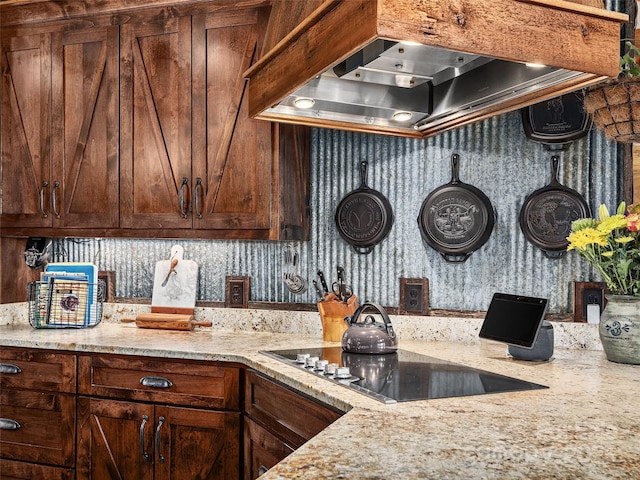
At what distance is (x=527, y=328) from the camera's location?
2.12 metres

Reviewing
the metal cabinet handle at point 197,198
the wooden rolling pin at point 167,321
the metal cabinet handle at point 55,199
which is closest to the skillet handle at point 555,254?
the metal cabinet handle at point 197,198

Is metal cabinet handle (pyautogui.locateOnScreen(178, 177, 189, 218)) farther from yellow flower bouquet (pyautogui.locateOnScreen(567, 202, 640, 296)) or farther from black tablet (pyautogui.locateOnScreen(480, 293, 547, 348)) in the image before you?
yellow flower bouquet (pyautogui.locateOnScreen(567, 202, 640, 296))

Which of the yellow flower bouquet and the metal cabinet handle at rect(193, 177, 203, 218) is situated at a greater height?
the metal cabinet handle at rect(193, 177, 203, 218)

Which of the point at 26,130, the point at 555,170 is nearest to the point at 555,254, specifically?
the point at 555,170

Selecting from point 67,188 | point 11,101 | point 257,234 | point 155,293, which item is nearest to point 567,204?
point 257,234

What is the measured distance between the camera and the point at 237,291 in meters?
3.09

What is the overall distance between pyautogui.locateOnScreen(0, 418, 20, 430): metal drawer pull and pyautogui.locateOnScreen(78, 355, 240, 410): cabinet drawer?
0.39 meters

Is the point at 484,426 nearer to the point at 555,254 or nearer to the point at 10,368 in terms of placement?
the point at 555,254

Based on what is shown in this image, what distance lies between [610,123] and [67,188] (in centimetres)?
239

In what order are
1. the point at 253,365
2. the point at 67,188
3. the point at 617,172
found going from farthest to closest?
the point at 67,188 < the point at 617,172 < the point at 253,365

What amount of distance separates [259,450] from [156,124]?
1.54 metres

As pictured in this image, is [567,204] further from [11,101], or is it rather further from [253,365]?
[11,101]

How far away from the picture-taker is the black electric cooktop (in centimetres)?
168

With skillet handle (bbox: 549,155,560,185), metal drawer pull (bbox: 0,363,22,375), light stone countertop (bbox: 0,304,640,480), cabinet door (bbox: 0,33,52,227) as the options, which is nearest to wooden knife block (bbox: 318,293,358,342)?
light stone countertop (bbox: 0,304,640,480)
